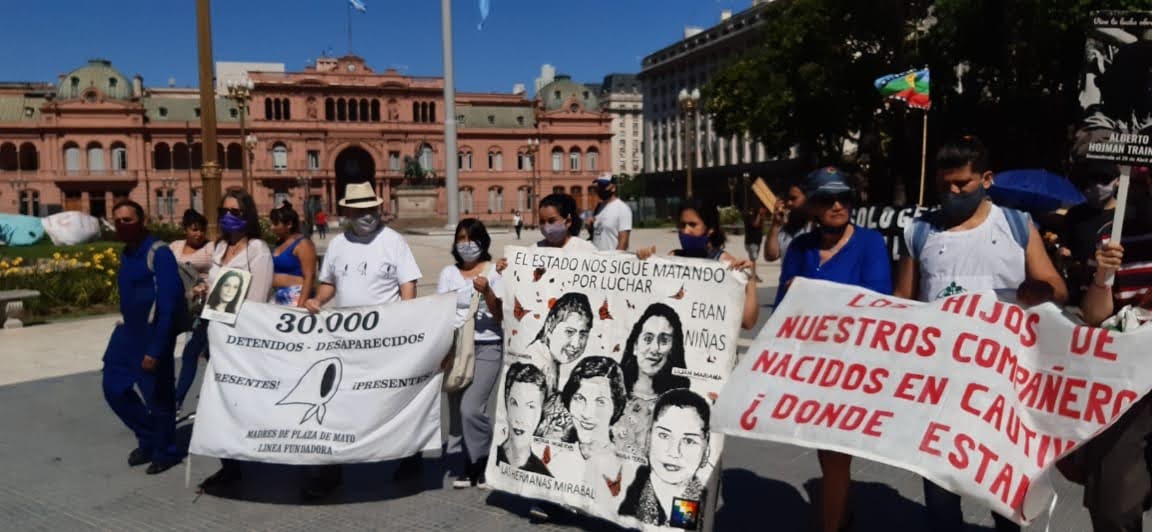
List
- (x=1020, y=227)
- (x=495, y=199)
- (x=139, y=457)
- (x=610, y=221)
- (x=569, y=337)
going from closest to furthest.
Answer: (x=1020, y=227)
(x=569, y=337)
(x=139, y=457)
(x=610, y=221)
(x=495, y=199)

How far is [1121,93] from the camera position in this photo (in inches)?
134

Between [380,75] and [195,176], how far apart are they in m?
18.6

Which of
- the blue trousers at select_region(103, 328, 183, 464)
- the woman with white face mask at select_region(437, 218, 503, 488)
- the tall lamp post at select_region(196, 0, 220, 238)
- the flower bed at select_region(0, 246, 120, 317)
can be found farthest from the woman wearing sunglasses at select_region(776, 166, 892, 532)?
the flower bed at select_region(0, 246, 120, 317)

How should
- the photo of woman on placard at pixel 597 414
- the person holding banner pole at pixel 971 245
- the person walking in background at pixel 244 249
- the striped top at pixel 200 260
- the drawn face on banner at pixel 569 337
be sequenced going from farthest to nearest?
1. the striped top at pixel 200 260
2. the person walking in background at pixel 244 249
3. the drawn face on banner at pixel 569 337
4. the photo of woman on placard at pixel 597 414
5. the person holding banner pole at pixel 971 245

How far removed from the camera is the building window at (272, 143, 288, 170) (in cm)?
7912

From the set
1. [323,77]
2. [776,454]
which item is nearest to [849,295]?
[776,454]

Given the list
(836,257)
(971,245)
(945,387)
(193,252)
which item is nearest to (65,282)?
(193,252)

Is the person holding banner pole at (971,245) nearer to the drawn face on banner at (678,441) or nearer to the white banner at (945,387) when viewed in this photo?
the white banner at (945,387)

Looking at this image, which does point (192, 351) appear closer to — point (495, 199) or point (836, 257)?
point (836, 257)

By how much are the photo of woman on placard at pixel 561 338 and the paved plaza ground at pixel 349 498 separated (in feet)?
2.65

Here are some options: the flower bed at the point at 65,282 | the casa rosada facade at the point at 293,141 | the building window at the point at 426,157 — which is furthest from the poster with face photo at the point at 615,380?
the building window at the point at 426,157

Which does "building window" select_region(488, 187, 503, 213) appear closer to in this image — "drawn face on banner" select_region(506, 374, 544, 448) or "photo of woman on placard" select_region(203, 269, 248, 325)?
"photo of woman on placard" select_region(203, 269, 248, 325)

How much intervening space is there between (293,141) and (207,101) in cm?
7264

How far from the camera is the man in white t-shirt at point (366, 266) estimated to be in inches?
208
